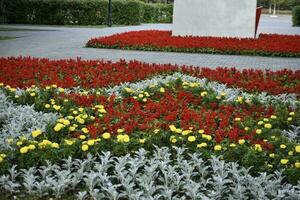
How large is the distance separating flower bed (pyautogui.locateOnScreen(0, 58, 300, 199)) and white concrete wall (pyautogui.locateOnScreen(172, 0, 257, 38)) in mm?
10233

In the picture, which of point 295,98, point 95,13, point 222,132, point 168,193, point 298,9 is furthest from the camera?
point 298,9

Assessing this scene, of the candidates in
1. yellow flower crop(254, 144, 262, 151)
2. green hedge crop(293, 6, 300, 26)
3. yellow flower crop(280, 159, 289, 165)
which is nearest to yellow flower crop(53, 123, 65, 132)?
yellow flower crop(254, 144, 262, 151)

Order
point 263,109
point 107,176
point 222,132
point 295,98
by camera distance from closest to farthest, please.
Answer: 1. point 107,176
2. point 222,132
3. point 263,109
4. point 295,98

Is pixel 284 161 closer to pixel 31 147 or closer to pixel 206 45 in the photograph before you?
pixel 31 147

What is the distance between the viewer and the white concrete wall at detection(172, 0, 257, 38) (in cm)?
1750

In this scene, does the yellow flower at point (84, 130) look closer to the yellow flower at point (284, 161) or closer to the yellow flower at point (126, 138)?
the yellow flower at point (126, 138)

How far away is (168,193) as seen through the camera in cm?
371

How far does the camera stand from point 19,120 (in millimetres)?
5637

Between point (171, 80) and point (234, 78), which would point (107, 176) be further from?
point (234, 78)

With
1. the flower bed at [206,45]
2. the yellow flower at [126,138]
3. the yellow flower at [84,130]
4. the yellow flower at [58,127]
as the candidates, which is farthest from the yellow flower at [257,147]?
the flower bed at [206,45]

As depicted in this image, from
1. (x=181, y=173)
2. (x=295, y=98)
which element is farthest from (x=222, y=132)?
(x=295, y=98)

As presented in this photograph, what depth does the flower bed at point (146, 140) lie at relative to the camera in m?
3.94

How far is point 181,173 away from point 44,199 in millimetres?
1283

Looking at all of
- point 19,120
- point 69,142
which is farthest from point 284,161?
point 19,120
